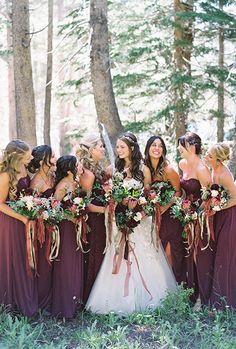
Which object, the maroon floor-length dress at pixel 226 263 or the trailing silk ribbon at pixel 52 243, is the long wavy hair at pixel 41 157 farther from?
the maroon floor-length dress at pixel 226 263

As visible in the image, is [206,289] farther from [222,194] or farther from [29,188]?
[29,188]

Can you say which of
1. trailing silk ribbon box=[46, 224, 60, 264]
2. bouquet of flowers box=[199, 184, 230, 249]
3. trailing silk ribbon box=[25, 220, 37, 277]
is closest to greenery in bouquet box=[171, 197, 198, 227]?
bouquet of flowers box=[199, 184, 230, 249]

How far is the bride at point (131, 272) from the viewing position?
6.12m

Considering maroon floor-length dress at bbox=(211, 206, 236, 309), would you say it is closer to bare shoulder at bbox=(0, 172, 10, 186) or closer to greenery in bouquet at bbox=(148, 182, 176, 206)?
greenery in bouquet at bbox=(148, 182, 176, 206)

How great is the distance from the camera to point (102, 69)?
31.5ft

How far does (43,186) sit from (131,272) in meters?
1.58

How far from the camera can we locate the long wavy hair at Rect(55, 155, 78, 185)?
5742mm

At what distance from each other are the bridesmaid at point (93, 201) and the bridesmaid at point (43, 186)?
41 cm

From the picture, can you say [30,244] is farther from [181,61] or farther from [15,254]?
[181,61]

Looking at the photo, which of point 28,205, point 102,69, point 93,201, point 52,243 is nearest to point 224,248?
point 93,201

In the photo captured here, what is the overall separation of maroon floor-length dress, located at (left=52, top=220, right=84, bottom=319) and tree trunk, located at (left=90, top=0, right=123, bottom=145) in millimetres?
4078

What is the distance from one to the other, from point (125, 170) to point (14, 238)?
163cm

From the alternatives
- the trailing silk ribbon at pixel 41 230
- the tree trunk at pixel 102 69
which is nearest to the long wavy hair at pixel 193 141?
the trailing silk ribbon at pixel 41 230

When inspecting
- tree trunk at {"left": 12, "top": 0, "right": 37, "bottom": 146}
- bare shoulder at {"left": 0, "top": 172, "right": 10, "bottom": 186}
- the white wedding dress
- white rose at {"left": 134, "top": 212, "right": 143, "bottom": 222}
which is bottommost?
the white wedding dress
